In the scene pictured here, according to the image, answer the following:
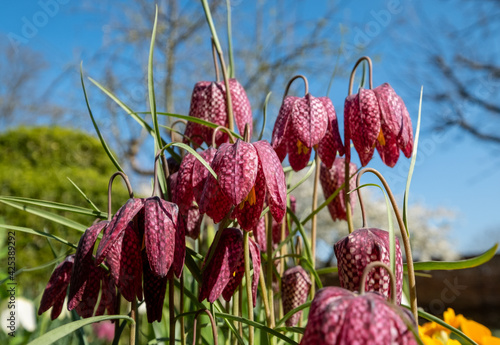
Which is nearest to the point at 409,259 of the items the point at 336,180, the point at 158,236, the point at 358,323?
the point at 358,323

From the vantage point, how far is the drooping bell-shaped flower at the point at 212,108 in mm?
1104

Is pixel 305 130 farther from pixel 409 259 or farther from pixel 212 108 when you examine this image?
pixel 409 259

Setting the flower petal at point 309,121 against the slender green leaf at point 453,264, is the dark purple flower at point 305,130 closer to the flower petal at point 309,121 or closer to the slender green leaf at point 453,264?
the flower petal at point 309,121

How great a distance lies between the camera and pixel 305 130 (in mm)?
955

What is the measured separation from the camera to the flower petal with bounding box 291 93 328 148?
951 millimetres

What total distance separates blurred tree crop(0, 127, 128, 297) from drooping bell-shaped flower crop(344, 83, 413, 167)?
9.38 ft

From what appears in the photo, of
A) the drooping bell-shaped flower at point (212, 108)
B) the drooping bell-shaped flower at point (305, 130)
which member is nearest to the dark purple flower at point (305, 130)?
the drooping bell-shaped flower at point (305, 130)

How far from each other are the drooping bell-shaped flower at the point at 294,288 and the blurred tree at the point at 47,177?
2.59 meters

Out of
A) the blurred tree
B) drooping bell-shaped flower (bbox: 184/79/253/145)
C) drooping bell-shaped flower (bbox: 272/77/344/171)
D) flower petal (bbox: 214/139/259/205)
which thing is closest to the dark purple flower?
drooping bell-shaped flower (bbox: 272/77/344/171)

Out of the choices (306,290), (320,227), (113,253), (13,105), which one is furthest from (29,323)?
(13,105)

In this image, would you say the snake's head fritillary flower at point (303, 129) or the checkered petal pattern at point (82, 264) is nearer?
the checkered petal pattern at point (82, 264)

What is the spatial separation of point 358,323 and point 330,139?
592 mm

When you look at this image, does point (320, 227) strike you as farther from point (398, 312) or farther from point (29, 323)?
point (398, 312)

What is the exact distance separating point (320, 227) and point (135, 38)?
14.2 feet
